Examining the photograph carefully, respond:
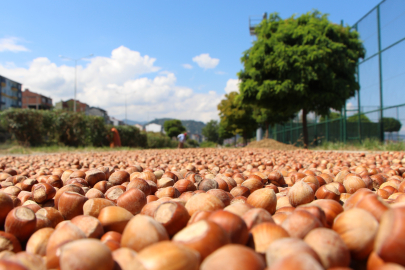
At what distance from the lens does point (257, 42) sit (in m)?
11.5

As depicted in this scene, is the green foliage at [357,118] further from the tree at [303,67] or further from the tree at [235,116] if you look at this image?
the tree at [235,116]

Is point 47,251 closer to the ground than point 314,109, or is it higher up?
closer to the ground

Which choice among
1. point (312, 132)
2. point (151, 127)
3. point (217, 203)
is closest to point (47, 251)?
point (217, 203)

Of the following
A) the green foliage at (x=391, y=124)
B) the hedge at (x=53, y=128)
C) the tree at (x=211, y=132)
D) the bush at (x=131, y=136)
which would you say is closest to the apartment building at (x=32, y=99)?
the tree at (x=211, y=132)

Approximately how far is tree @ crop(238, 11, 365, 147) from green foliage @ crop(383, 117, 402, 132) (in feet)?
5.48

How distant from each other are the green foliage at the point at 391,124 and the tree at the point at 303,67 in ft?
5.48

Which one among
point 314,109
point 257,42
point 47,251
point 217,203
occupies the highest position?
point 257,42

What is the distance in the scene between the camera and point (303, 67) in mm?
9867

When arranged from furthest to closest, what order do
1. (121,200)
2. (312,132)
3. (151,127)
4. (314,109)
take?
(151,127) < (312,132) < (314,109) < (121,200)

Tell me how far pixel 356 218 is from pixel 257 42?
11.5 meters

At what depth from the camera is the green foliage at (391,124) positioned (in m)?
9.69


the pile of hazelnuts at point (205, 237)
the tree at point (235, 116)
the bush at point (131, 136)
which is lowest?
the pile of hazelnuts at point (205, 237)

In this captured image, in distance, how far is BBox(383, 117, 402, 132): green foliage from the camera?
9688 millimetres

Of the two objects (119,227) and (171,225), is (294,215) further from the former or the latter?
(119,227)
